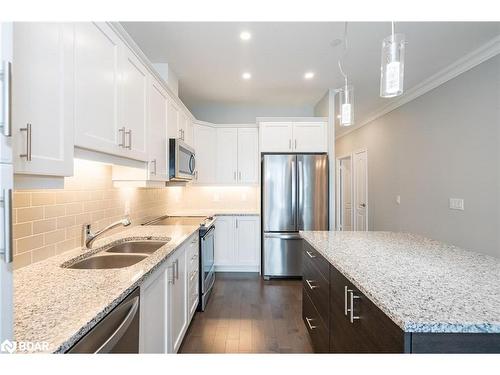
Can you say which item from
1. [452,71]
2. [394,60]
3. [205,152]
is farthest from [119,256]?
[452,71]

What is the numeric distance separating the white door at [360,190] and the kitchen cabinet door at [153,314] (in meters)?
4.46

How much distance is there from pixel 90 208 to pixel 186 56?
1921 mm

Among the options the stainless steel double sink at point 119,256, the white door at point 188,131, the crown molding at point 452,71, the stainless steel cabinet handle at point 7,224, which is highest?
the crown molding at point 452,71

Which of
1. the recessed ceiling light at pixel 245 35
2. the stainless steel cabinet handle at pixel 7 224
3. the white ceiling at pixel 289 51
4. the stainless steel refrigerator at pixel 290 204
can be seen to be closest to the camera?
the stainless steel cabinet handle at pixel 7 224

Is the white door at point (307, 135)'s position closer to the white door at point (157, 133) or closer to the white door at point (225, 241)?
the white door at point (225, 241)

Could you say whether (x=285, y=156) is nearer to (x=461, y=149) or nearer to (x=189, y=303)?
(x=461, y=149)

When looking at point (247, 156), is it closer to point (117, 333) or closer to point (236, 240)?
point (236, 240)

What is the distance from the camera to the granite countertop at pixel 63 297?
2.47ft

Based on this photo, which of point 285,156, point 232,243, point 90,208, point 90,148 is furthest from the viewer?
point 232,243

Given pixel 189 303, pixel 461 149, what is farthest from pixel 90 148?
pixel 461 149

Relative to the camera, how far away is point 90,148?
1.31 m

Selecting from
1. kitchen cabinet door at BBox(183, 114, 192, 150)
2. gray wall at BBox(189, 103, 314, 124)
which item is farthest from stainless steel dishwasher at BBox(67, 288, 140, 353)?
gray wall at BBox(189, 103, 314, 124)

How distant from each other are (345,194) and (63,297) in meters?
6.07

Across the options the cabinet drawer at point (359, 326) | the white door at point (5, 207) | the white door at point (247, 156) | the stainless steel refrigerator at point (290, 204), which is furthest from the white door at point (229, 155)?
the white door at point (5, 207)
